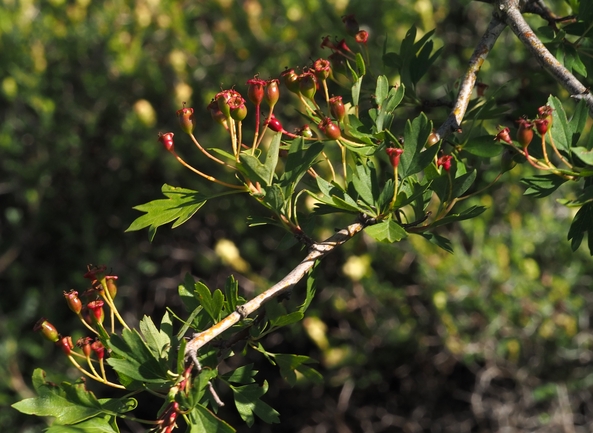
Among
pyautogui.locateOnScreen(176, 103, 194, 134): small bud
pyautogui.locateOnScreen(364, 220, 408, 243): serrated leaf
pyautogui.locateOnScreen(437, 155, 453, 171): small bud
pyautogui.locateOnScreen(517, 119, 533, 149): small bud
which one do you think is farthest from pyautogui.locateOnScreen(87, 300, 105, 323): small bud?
pyautogui.locateOnScreen(517, 119, 533, 149): small bud

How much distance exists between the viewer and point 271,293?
35.9 inches

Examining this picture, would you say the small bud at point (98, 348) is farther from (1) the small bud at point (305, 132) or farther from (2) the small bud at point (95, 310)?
(1) the small bud at point (305, 132)

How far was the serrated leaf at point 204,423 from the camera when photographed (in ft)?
2.69

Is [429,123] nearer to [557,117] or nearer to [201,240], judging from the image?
[557,117]

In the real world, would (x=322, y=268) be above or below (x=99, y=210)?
below

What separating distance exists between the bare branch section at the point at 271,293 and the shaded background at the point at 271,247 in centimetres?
166

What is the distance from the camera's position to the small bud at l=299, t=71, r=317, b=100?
94cm

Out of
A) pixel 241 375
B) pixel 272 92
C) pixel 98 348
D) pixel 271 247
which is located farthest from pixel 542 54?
pixel 271 247

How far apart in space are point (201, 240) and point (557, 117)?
230 cm

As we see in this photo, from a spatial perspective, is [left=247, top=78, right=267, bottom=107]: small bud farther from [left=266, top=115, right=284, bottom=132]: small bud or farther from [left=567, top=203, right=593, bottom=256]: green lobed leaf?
[left=567, top=203, right=593, bottom=256]: green lobed leaf

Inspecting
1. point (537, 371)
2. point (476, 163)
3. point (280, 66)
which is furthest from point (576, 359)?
point (476, 163)

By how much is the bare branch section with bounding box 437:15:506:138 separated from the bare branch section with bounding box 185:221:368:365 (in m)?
0.23

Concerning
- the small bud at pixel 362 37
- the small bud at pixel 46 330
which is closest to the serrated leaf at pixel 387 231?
the small bud at pixel 362 37

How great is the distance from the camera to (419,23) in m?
2.88
